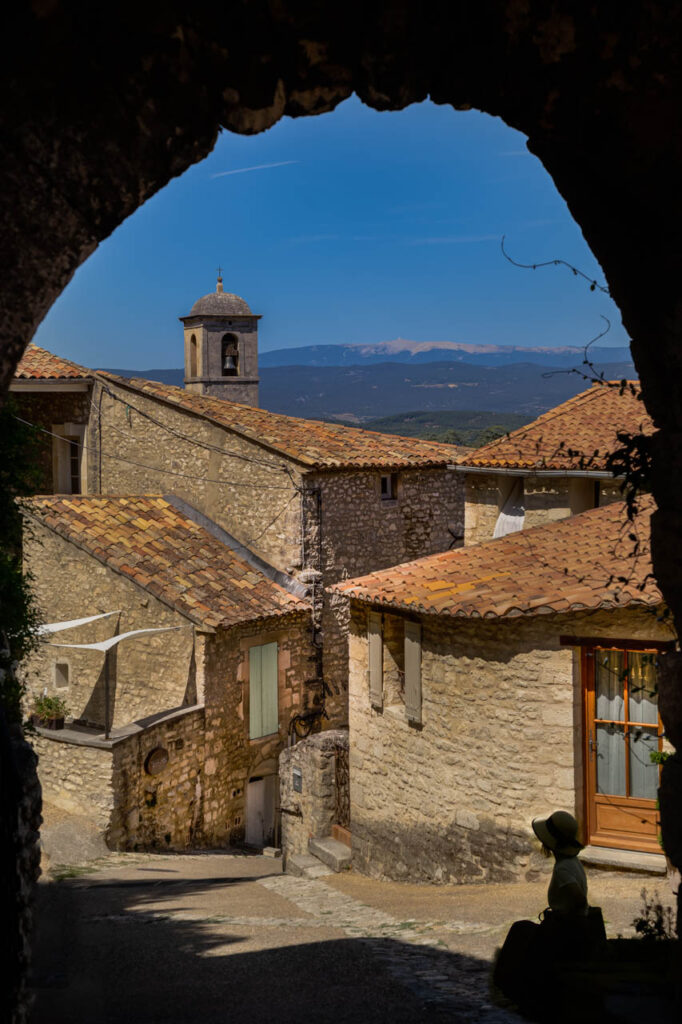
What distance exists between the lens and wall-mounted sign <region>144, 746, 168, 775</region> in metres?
14.9

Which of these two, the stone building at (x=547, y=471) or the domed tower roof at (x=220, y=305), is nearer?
the stone building at (x=547, y=471)

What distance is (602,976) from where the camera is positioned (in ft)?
17.0

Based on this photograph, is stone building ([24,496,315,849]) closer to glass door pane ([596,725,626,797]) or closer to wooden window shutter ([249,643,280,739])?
wooden window shutter ([249,643,280,739])

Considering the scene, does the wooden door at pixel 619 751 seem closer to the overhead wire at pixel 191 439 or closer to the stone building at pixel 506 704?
the stone building at pixel 506 704

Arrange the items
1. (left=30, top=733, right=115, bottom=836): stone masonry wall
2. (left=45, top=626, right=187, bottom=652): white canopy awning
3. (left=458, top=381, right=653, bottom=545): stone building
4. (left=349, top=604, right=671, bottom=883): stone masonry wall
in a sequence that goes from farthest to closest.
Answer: (left=45, top=626, right=187, bottom=652): white canopy awning, (left=458, top=381, right=653, bottom=545): stone building, (left=30, top=733, right=115, bottom=836): stone masonry wall, (left=349, top=604, right=671, bottom=883): stone masonry wall

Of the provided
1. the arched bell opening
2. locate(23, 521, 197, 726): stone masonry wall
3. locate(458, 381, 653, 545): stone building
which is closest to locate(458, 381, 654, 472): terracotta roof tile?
locate(458, 381, 653, 545): stone building

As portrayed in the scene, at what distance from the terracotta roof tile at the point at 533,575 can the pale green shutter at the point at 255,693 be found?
510 centimetres

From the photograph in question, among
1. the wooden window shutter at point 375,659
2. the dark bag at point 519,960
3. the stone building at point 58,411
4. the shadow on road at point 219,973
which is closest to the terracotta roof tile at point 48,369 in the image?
the stone building at point 58,411

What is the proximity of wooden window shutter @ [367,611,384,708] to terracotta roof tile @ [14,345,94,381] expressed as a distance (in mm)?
12123

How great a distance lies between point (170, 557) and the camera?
18078mm

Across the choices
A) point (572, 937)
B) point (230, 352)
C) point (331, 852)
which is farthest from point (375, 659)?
point (230, 352)

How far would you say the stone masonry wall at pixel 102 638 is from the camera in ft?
54.6

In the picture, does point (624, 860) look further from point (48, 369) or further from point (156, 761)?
point (48, 369)

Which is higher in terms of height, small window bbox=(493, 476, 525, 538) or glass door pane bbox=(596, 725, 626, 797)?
small window bbox=(493, 476, 525, 538)
